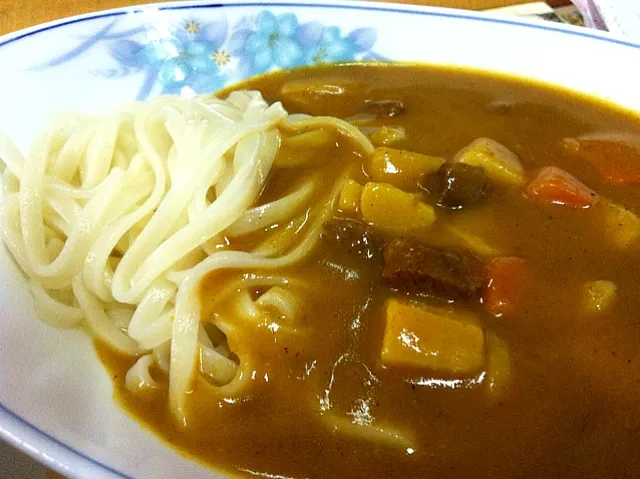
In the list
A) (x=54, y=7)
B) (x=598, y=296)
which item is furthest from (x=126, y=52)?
(x=598, y=296)

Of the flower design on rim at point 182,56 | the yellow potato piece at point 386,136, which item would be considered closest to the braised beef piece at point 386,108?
the yellow potato piece at point 386,136

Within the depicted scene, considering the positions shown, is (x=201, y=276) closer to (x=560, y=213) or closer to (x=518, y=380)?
(x=518, y=380)

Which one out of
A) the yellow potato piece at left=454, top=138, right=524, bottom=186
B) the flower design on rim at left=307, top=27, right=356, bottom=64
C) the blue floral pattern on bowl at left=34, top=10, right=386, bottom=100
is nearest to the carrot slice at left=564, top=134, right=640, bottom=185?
the yellow potato piece at left=454, top=138, right=524, bottom=186

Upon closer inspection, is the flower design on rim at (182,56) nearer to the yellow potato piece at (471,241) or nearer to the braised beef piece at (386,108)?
the braised beef piece at (386,108)

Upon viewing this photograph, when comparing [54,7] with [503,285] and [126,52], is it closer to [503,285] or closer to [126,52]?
[126,52]

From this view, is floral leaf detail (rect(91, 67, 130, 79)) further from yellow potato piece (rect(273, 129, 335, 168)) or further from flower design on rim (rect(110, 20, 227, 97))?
yellow potato piece (rect(273, 129, 335, 168))

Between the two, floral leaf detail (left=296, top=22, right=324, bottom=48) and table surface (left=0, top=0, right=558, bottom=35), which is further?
table surface (left=0, top=0, right=558, bottom=35)
